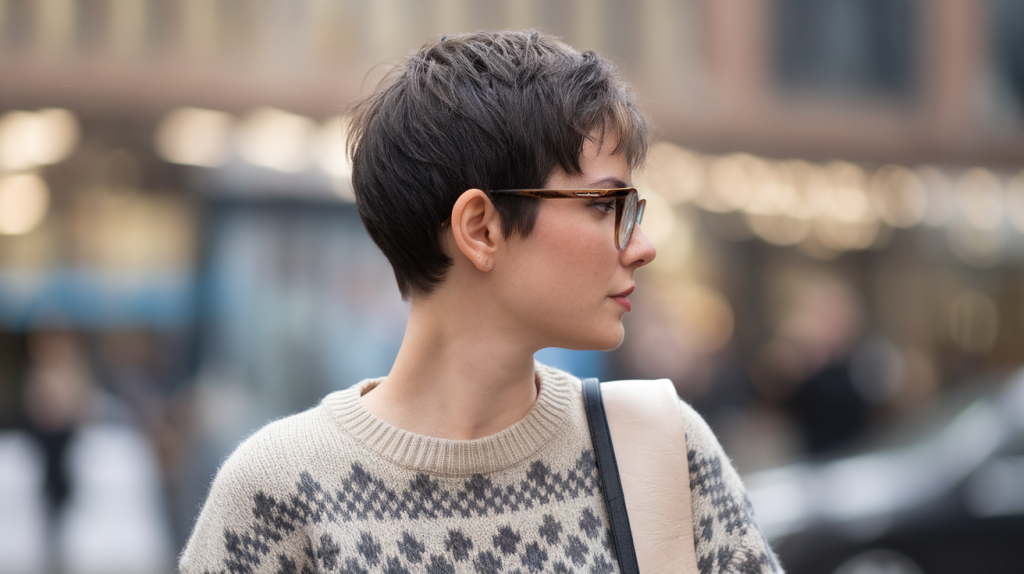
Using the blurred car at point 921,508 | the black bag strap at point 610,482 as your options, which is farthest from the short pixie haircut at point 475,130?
the blurred car at point 921,508

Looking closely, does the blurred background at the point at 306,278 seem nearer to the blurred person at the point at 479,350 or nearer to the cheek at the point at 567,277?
the blurred person at the point at 479,350

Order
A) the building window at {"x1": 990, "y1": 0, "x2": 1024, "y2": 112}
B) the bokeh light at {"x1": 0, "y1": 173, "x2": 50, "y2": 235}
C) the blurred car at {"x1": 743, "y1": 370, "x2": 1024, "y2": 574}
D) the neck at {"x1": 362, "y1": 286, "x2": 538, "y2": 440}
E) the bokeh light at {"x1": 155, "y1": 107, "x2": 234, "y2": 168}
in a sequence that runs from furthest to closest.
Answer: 1. the building window at {"x1": 990, "y1": 0, "x2": 1024, "y2": 112}
2. the bokeh light at {"x1": 155, "y1": 107, "x2": 234, "y2": 168}
3. the bokeh light at {"x1": 0, "y1": 173, "x2": 50, "y2": 235}
4. the blurred car at {"x1": 743, "y1": 370, "x2": 1024, "y2": 574}
5. the neck at {"x1": 362, "y1": 286, "x2": 538, "y2": 440}

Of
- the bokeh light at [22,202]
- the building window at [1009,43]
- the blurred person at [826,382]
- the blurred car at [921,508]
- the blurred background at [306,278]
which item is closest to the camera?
the blurred car at [921,508]

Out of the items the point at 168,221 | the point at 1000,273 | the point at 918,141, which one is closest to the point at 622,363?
the point at 168,221

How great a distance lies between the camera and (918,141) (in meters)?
11.1

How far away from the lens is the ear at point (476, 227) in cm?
152

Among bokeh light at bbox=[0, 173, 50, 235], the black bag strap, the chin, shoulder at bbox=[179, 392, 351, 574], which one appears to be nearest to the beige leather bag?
the black bag strap

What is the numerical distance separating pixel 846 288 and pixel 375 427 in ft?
36.8

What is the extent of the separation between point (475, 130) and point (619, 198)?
0.27 metres

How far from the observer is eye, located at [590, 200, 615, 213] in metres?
1.53

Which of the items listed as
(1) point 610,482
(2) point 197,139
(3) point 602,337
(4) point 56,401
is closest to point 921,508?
(1) point 610,482

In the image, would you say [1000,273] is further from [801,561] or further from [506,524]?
[506,524]

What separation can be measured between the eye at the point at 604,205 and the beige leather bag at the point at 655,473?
1.19ft

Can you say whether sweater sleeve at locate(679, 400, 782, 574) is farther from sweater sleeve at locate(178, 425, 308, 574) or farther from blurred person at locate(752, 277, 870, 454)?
blurred person at locate(752, 277, 870, 454)
